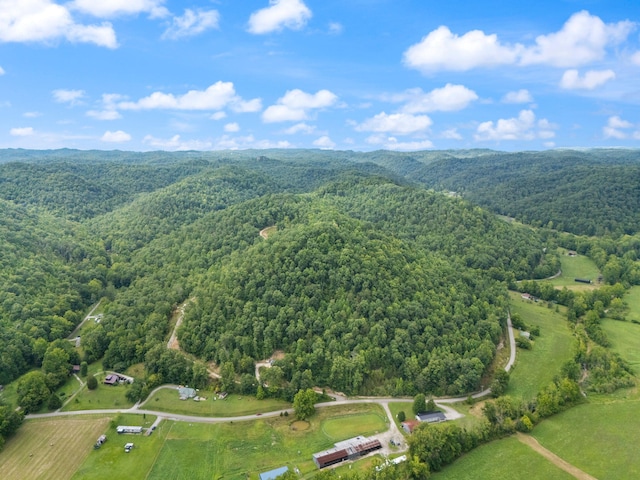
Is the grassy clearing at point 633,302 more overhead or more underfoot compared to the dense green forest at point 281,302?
more underfoot

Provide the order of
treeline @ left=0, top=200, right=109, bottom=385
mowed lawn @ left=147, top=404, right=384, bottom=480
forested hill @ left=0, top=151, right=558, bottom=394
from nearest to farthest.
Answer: mowed lawn @ left=147, top=404, right=384, bottom=480 < forested hill @ left=0, top=151, right=558, bottom=394 < treeline @ left=0, top=200, right=109, bottom=385

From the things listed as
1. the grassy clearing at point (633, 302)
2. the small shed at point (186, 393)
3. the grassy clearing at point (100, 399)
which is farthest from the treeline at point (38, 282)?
the grassy clearing at point (633, 302)

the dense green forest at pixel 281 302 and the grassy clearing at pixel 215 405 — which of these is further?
the dense green forest at pixel 281 302

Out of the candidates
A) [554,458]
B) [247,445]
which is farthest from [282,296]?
[554,458]

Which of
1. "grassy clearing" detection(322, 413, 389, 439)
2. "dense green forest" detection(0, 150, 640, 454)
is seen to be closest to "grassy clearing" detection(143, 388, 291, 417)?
"dense green forest" detection(0, 150, 640, 454)

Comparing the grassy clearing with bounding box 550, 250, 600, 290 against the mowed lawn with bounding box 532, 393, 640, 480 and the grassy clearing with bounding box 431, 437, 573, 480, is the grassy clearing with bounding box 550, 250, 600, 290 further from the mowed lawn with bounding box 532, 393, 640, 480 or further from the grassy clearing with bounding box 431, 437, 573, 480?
the grassy clearing with bounding box 431, 437, 573, 480

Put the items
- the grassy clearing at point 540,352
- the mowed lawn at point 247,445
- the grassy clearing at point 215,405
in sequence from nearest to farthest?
the mowed lawn at point 247,445, the grassy clearing at point 215,405, the grassy clearing at point 540,352

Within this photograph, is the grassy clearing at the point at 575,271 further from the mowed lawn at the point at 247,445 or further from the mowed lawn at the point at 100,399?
the mowed lawn at the point at 100,399
